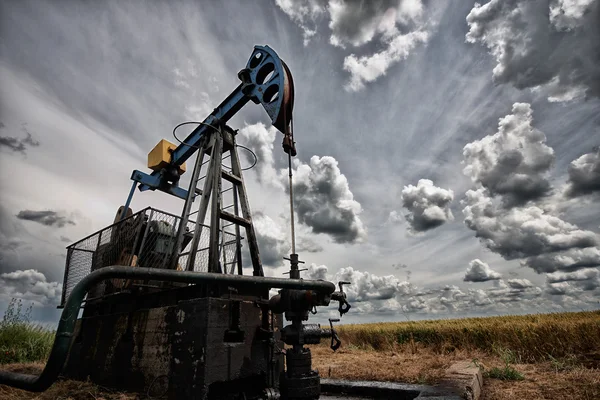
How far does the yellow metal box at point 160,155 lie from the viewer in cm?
944

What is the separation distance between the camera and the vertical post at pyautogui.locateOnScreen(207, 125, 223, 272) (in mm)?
6148

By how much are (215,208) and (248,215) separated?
876mm

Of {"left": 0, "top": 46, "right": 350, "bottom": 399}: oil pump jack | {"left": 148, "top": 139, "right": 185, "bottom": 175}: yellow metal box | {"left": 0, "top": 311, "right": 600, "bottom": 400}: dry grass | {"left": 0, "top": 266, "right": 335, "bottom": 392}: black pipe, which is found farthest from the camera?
{"left": 148, "top": 139, "right": 185, "bottom": 175}: yellow metal box

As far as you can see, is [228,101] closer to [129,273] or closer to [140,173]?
[140,173]

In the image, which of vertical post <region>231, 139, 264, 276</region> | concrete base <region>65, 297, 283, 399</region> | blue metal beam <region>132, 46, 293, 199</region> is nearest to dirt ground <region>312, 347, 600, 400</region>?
concrete base <region>65, 297, 283, 399</region>

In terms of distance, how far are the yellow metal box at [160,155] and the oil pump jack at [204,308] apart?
708 millimetres

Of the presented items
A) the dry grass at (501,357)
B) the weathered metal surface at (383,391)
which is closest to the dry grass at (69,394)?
the weathered metal surface at (383,391)

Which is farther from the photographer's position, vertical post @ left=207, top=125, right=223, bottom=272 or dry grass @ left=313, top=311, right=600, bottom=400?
vertical post @ left=207, top=125, right=223, bottom=272

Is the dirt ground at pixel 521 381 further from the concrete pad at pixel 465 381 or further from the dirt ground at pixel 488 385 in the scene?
the concrete pad at pixel 465 381

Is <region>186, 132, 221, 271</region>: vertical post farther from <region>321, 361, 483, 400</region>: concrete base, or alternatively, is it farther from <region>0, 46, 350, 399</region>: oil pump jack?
<region>321, 361, 483, 400</region>: concrete base

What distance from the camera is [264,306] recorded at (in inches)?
225

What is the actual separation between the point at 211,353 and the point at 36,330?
10660mm

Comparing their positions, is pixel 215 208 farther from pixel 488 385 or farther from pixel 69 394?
pixel 488 385

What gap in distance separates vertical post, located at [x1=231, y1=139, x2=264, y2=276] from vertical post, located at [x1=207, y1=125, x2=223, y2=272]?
0.47 meters
